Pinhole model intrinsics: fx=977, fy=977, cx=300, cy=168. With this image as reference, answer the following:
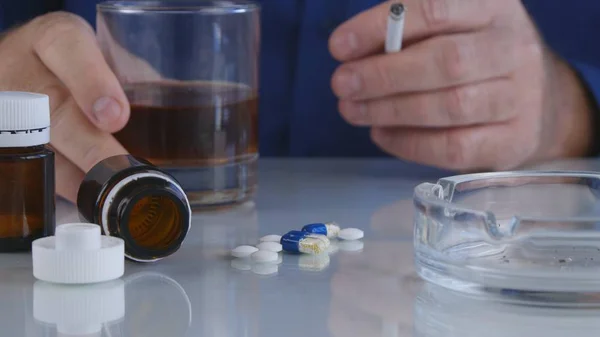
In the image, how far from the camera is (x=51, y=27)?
0.93m

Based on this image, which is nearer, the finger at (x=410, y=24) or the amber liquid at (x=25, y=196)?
the amber liquid at (x=25, y=196)

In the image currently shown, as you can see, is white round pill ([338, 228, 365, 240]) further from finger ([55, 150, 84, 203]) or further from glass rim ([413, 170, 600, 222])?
finger ([55, 150, 84, 203])

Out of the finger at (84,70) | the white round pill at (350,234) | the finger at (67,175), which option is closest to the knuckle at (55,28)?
the finger at (84,70)

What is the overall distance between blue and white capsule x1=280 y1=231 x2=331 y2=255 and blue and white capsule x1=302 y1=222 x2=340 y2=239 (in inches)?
1.0

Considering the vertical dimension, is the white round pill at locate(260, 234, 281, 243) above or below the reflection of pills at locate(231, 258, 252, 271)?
above

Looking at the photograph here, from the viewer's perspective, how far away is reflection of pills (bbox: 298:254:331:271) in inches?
28.0

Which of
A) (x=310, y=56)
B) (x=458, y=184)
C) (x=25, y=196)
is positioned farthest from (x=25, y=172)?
(x=310, y=56)

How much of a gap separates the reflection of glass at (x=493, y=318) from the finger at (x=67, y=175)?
1.21ft

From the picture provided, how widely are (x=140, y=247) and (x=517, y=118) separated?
22.1 inches

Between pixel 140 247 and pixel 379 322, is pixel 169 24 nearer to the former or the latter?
pixel 140 247

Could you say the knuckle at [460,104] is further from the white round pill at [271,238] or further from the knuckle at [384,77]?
the white round pill at [271,238]

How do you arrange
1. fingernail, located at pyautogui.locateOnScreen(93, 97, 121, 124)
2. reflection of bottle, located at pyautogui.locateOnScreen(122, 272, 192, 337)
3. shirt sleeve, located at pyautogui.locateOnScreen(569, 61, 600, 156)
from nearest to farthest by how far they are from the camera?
reflection of bottle, located at pyautogui.locateOnScreen(122, 272, 192, 337) < fingernail, located at pyautogui.locateOnScreen(93, 97, 121, 124) < shirt sleeve, located at pyautogui.locateOnScreen(569, 61, 600, 156)

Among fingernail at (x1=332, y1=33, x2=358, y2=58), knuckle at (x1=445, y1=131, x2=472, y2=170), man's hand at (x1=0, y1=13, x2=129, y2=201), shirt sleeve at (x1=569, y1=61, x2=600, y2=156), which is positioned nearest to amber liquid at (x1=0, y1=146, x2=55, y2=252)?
man's hand at (x1=0, y1=13, x2=129, y2=201)

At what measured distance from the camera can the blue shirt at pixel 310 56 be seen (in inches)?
52.6
